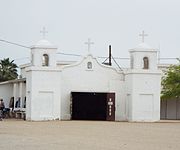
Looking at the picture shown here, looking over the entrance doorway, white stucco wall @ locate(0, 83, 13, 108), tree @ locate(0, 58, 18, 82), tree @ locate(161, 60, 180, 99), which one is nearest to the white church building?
the entrance doorway

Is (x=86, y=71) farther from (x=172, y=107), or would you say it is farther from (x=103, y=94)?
(x=172, y=107)

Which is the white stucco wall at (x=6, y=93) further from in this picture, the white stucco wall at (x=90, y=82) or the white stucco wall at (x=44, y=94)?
the white stucco wall at (x=44, y=94)

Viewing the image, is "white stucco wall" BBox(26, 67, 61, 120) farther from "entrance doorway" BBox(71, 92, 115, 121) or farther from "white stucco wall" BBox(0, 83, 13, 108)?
"white stucco wall" BBox(0, 83, 13, 108)

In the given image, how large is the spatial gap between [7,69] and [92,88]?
41.0 m

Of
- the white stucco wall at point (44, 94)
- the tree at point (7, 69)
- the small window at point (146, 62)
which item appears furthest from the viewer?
the tree at point (7, 69)

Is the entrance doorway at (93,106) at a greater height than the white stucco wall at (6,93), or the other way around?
the white stucco wall at (6,93)

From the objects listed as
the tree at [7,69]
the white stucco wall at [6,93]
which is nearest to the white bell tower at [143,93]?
the white stucco wall at [6,93]

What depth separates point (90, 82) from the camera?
50.4 metres

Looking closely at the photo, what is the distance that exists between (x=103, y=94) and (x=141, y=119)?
11.5ft

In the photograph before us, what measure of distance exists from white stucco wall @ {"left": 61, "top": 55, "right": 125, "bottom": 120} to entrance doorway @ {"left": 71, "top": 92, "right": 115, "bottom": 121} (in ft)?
1.60

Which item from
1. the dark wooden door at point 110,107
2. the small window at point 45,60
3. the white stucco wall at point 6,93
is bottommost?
the dark wooden door at point 110,107

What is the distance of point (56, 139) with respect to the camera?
26281 millimetres

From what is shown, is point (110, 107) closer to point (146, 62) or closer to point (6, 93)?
point (146, 62)

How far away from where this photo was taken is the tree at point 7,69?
8725cm
